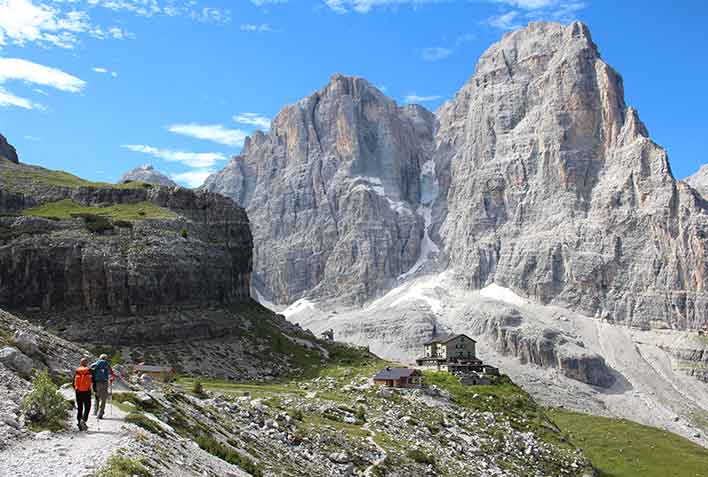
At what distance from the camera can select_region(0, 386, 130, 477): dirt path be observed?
766 inches

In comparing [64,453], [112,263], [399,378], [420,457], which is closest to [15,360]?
[64,453]

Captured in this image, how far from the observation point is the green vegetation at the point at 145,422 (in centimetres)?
2743

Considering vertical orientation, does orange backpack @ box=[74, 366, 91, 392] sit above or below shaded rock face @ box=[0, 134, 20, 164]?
below

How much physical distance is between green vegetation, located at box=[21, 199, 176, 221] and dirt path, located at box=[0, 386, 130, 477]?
101709 mm

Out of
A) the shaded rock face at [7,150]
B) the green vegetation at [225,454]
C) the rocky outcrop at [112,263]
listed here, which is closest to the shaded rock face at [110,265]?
the rocky outcrop at [112,263]

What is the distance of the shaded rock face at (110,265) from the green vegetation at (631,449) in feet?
243

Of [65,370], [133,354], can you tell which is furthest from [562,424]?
[65,370]

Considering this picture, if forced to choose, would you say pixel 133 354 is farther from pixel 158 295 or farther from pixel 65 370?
pixel 65 370

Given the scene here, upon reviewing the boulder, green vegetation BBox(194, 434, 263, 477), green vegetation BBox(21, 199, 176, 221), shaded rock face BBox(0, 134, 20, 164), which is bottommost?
green vegetation BBox(194, 434, 263, 477)

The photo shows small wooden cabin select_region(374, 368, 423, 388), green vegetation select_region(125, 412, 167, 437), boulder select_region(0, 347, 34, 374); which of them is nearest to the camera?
green vegetation select_region(125, 412, 167, 437)

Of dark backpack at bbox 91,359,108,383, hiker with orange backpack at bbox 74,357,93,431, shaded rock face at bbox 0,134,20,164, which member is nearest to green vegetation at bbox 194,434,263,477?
dark backpack at bbox 91,359,108,383

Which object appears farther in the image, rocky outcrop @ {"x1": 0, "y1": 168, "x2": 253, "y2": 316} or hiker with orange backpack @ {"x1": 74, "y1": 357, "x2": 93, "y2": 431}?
rocky outcrop @ {"x1": 0, "y1": 168, "x2": 253, "y2": 316}

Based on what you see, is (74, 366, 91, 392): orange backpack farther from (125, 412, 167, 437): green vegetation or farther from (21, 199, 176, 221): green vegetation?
(21, 199, 176, 221): green vegetation

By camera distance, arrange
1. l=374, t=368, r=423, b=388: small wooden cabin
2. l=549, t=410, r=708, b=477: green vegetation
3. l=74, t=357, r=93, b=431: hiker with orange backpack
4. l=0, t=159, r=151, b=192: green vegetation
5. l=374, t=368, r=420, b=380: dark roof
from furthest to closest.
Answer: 1. l=0, t=159, r=151, b=192: green vegetation
2. l=549, t=410, r=708, b=477: green vegetation
3. l=374, t=368, r=420, b=380: dark roof
4. l=374, t=368, r=423, b=388: small wooden cabin
5. l=74, t=357, r=93, b=431: hiker with orange backpack
